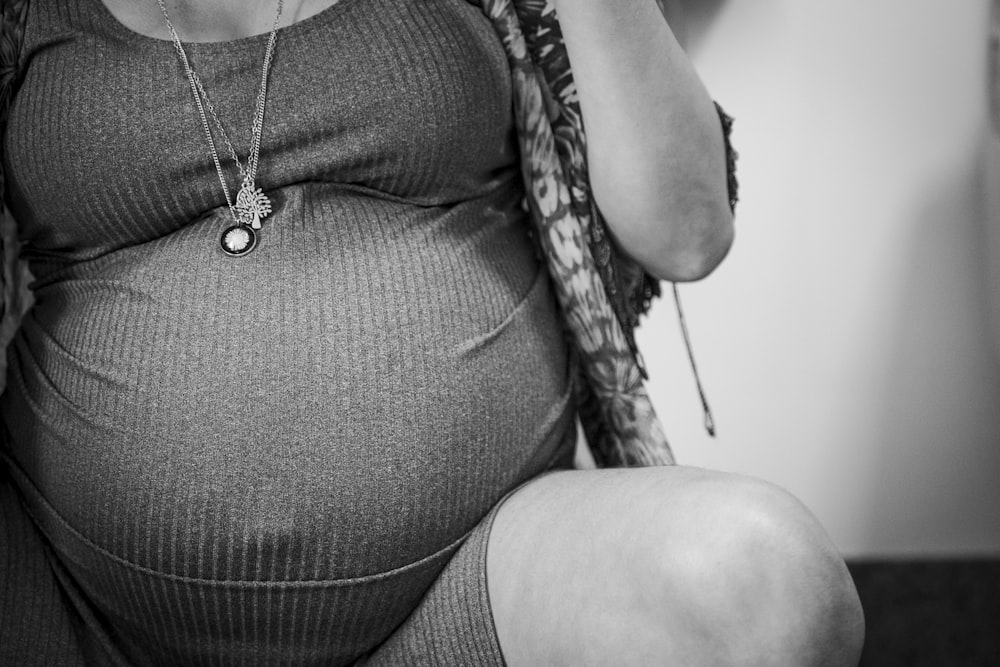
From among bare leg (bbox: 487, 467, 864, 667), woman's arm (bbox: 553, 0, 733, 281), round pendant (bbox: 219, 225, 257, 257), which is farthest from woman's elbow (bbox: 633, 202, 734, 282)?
round pendant (bbox: 219, 225, 257, 257)

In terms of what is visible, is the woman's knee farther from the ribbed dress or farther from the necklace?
the necklace

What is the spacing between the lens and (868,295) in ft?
4.72

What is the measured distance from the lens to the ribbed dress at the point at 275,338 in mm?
658

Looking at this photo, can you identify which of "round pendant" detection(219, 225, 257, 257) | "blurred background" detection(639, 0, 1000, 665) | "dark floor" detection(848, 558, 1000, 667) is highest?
"round pendant" detection(219, 225, 257, 257)

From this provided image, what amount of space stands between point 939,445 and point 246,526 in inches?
46.2

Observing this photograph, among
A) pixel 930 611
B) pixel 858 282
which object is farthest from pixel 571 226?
pixel 930 611

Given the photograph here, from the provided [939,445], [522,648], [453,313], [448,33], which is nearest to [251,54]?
[448,33]

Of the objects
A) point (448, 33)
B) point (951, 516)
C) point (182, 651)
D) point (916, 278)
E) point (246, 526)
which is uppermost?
point (448, 33)

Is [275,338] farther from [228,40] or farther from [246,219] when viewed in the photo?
[228,40]

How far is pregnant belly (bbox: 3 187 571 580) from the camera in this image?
0.65 meters

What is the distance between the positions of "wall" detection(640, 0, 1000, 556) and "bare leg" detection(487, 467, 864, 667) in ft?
2.90

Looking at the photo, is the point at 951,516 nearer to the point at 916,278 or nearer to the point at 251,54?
the point at 916,278

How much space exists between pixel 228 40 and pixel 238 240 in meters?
0.18

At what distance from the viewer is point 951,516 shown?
1.47 meters
